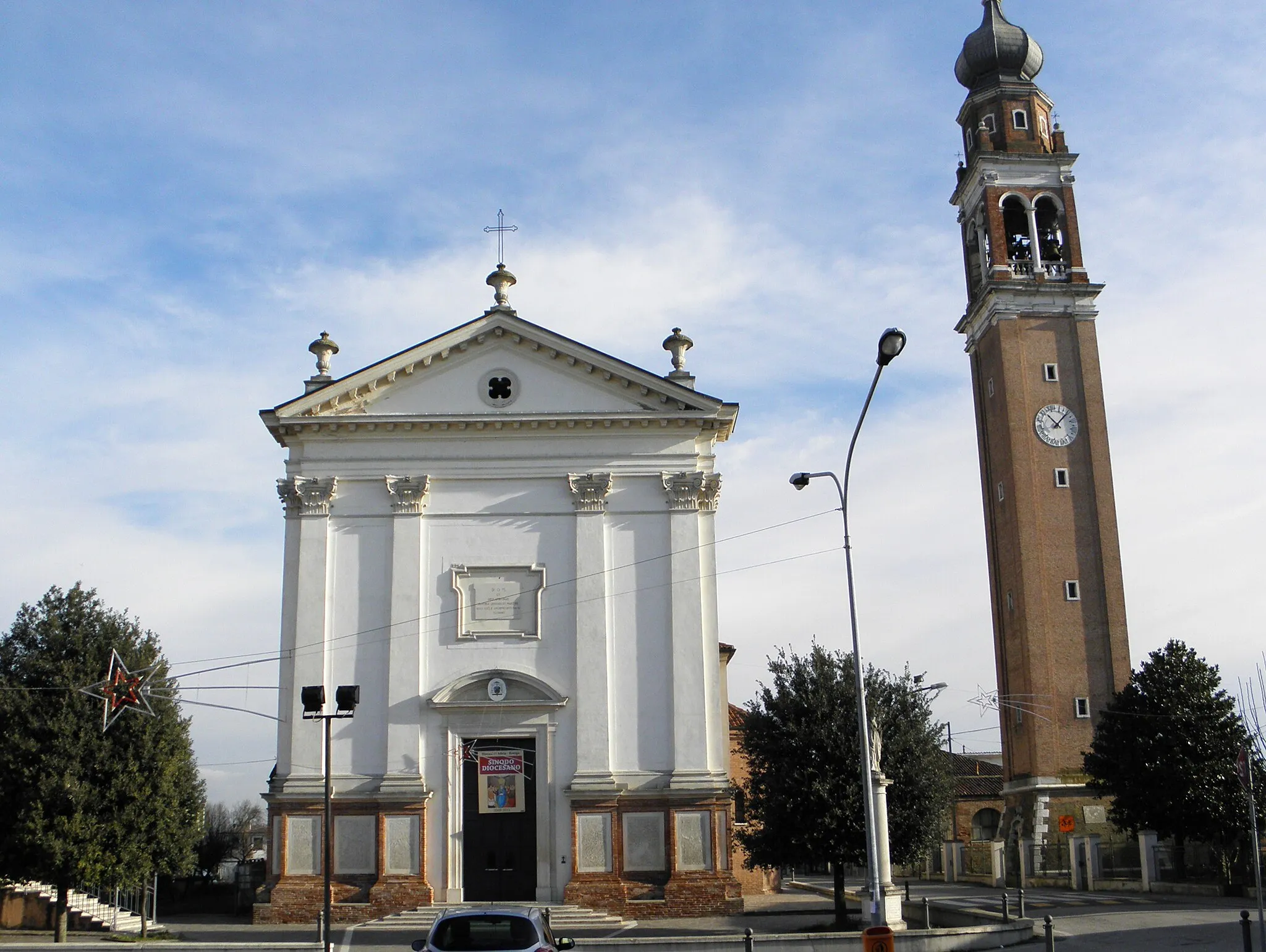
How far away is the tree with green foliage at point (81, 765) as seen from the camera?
77.4 ft

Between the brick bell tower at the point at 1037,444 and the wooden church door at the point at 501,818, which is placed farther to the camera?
the brick bell tower at the point at 1037,444

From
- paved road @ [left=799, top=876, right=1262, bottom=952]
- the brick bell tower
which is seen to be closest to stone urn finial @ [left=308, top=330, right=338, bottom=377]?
paved road @ [left=799, top=876, right=1262, bottom=952]

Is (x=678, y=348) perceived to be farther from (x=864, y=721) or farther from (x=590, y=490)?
(x=864, y=721)

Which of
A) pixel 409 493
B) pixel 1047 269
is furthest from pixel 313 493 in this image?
pixel 1047 269

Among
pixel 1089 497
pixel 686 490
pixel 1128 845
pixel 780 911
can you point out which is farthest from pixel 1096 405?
pixel 780 911

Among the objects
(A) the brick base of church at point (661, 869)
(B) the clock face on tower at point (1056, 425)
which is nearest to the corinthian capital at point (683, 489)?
(A) the brick base of church at point (661, 869)

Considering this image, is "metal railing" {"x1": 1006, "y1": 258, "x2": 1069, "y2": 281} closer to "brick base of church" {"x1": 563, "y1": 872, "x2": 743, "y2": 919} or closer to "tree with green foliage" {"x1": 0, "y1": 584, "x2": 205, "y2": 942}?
"brick base of church" {"x1": 563, "y1": 872, "x2": 743, "y2": 919}

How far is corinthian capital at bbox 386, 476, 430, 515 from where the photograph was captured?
29.0m

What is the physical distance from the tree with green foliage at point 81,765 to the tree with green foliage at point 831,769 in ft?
39.4

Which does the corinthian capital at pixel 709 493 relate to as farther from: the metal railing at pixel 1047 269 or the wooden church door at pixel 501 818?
the metal railing at pixel 1047 269

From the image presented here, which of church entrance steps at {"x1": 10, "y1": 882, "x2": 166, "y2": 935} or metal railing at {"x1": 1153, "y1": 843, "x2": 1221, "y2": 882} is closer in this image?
church entrance steps at {"x1": 10, "y1": 882, "x2": 166, "y2": 935}

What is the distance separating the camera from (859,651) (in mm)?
19562

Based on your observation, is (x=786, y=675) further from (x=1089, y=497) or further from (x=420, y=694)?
(x=1089, y=497)

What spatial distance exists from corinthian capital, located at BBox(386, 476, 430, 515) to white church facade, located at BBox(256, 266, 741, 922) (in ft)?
0.14
